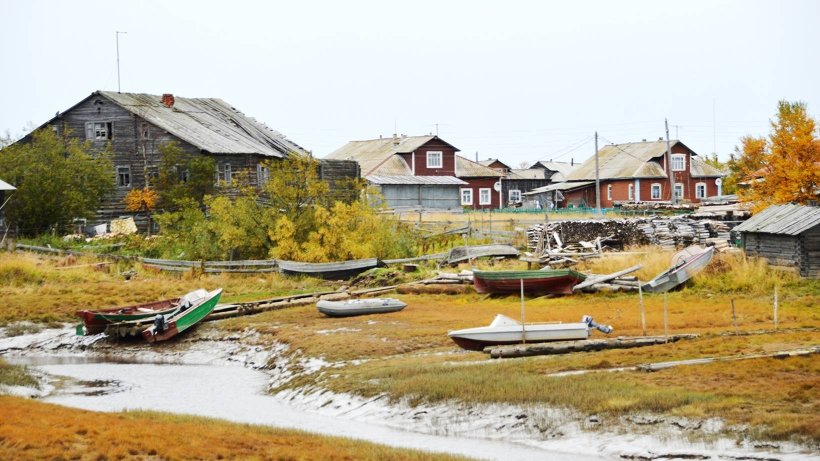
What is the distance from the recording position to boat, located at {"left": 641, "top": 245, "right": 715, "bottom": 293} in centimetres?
3753

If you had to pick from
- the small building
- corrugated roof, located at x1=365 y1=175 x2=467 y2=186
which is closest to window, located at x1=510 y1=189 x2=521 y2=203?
corrugated roof, located at x1=365 y1=175 x2=467 y2=186

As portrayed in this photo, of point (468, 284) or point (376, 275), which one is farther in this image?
point (376, 275)

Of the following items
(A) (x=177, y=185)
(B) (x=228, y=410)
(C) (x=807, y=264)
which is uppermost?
(A) (x=177, y=185)

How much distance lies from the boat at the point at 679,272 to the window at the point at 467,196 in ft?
177

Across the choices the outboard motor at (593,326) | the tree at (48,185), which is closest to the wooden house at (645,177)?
the tree at (48,185)

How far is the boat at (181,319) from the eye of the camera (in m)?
36.5

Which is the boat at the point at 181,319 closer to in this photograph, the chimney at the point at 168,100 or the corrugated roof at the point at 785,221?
the corrugated roof at the point at 785,221

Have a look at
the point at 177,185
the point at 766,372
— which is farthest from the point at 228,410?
the point at 177,185

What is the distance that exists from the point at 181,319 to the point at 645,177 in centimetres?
5785

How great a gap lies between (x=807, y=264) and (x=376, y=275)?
1804 cm

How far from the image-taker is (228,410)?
25594 mm

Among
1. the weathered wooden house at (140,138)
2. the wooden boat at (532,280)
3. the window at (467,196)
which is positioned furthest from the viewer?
the window at (467,196)

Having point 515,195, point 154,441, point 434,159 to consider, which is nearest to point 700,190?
point 515,195

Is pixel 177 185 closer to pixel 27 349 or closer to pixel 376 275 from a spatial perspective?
pixel 376 275
